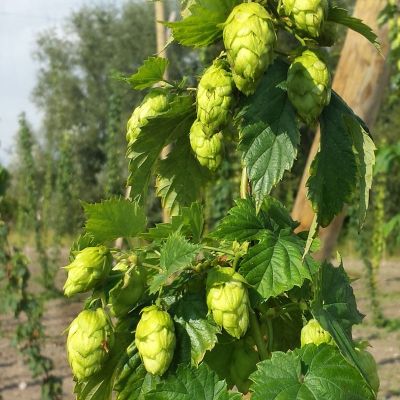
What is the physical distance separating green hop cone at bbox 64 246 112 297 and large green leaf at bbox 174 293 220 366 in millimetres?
114

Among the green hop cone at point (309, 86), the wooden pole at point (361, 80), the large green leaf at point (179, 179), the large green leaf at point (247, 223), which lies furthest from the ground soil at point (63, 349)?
the green hop cone at point (309, 86)

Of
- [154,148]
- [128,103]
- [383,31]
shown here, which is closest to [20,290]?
[383,31]

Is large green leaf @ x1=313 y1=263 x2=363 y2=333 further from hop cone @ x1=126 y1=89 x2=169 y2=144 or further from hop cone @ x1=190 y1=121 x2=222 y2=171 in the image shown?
hop cone @ x1=126 y1=89 x2=169 y2=144

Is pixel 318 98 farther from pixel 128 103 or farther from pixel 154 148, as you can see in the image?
pixel 128 103

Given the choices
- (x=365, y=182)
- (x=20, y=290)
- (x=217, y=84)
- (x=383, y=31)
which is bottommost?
(x=20, y=290)

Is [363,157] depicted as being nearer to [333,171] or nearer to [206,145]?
[333,171]

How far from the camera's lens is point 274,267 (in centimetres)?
86

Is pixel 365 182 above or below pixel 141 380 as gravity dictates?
above

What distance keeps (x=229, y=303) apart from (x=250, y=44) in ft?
0.96

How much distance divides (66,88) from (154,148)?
16.7 m

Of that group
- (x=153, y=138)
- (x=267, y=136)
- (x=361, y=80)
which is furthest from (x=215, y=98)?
(x=361, y=80)

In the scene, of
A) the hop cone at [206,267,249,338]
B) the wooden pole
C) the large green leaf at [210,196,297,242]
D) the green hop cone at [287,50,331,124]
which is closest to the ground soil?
the wooden pole

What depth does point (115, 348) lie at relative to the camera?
0.88 metres

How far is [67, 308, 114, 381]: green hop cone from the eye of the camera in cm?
80
